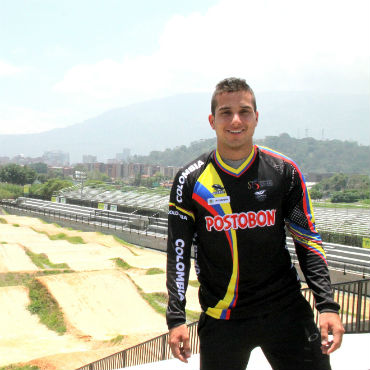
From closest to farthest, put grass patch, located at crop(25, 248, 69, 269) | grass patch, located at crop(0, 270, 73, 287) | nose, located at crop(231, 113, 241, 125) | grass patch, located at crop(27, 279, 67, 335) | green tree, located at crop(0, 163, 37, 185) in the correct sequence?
nose, located at crop(231, 113, 241, 125)
grass patch, located at crop(27, 279, 67, 335)
grass patch, located at crop(0, 270, 73, 287)
grass patch, located at crop(25, 248, 69, 269)
green tree, located at crop(0, 163, 37, 185)

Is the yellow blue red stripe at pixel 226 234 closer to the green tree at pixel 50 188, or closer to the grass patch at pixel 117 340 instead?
the grass patch at pixel 117 340

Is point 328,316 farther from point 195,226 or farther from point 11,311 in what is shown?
point 11,311

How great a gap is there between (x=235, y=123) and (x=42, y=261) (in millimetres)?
26131

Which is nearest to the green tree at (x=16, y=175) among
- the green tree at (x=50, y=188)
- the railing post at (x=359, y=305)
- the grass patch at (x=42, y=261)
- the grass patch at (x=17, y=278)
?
the green tree at (x=50, y=188)

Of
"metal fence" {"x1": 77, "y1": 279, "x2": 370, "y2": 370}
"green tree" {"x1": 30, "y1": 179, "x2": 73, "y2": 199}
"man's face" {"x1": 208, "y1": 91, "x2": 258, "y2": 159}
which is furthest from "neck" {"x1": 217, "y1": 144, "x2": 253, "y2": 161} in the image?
"green tree" {"x1": 30, "y1": 179, "x2": 73, "y2": 199}

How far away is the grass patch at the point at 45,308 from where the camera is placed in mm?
15977

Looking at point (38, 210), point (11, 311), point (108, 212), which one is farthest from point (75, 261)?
point (38, 210)

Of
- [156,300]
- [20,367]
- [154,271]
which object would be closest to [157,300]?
→ [156,300]

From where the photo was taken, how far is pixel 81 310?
17.1 meters

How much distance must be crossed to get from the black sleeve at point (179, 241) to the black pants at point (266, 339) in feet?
0.85

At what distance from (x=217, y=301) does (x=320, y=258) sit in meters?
0.64

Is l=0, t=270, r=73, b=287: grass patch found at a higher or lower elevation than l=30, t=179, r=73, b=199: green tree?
lower

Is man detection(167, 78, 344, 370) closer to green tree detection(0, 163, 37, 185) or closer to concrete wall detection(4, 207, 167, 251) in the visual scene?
concrete wall detection(4, 207, 167, 251)

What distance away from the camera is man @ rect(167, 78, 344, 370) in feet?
7.25
